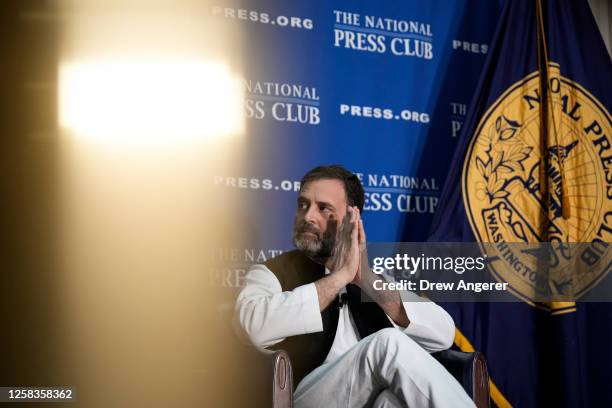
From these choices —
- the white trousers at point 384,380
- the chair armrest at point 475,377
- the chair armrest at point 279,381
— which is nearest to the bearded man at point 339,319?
the white trousers at point 384,380

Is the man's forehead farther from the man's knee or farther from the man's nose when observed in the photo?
the man's knee

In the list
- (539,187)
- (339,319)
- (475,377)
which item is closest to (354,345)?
(339,319)

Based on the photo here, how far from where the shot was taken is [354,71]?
2.76 m

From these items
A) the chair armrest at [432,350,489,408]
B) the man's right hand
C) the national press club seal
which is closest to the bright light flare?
the man's right hand

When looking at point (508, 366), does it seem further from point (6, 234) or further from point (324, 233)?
point (6, 234)

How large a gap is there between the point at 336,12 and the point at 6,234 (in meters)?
1.45

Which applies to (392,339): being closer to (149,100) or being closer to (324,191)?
(324,191)

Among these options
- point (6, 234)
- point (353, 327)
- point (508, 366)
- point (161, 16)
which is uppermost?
point (161, 16)

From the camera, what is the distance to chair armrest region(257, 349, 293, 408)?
81.7 inches

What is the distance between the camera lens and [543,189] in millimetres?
2820

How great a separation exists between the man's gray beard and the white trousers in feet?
1.19

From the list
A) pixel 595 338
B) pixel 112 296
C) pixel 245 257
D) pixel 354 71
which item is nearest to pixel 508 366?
pixel 595 338

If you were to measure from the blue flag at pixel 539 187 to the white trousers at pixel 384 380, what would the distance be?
50 centimetres

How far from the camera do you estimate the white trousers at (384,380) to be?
2.16m
